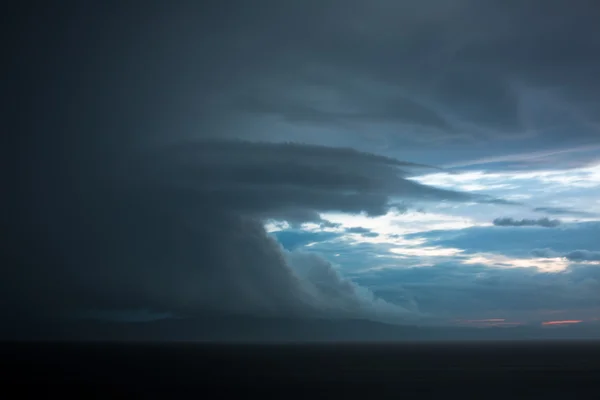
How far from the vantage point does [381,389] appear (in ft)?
262

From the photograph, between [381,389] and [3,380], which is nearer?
[381,389]

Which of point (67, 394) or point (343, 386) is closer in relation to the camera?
point (67, 394)

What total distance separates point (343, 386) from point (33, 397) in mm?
41073

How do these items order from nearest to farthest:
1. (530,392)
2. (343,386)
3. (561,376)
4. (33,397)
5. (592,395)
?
(33,397) → (592,395) → (530,392) → (343,386) → (561,376)

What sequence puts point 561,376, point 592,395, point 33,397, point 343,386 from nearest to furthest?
point 33,397 → point 592,395 → point 343,386 → point 561,376

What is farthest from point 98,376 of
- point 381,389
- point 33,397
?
point 381,389

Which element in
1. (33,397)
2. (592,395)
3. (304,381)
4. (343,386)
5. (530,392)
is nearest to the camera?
(33,397)

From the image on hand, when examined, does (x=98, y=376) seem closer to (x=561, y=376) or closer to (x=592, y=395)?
(x=592, y=395)

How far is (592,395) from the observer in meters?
72.0

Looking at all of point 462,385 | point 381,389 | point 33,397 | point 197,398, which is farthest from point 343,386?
point 33,397

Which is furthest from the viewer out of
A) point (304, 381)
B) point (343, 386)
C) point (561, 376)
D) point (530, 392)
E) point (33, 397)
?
point (561, 376)

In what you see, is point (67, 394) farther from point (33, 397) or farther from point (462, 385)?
point (462, 385)

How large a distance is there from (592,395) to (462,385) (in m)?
19.4

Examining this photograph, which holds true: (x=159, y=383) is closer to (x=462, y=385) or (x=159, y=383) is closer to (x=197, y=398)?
(x=197, y=398)
